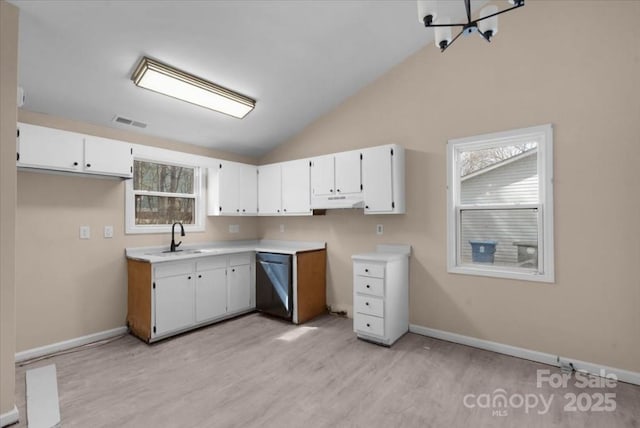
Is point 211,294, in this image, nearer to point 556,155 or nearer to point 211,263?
point 211,263

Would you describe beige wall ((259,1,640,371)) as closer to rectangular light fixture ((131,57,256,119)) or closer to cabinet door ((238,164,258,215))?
rectangular light fixture ((131,57,256,119))

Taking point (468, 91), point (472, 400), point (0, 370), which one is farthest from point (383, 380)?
point (468, 91)

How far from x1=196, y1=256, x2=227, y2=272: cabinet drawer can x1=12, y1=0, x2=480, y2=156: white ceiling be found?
163 cm

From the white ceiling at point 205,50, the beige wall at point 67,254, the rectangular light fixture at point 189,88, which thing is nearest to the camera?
the white ceiling at point 205,50

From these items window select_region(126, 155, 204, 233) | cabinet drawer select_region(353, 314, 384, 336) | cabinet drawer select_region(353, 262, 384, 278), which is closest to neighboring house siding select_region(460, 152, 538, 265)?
cabinet drawer select_region(353, 262, 384, 278)

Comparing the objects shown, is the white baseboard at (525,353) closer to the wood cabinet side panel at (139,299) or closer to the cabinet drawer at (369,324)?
the cabinet drawer at (369,324)

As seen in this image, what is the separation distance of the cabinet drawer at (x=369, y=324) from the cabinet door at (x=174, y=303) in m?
1.92

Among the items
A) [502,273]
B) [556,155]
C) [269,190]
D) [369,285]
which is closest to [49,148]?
[269,190]

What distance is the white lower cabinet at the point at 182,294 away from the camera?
10.8ft

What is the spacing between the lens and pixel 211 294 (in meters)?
3.84

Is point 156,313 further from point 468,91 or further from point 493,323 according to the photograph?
point 468,91

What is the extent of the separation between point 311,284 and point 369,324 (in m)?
1.08

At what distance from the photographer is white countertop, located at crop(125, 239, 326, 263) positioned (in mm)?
3468

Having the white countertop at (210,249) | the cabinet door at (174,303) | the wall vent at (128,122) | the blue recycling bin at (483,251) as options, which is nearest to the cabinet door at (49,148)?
the wall vent at (128,122)
